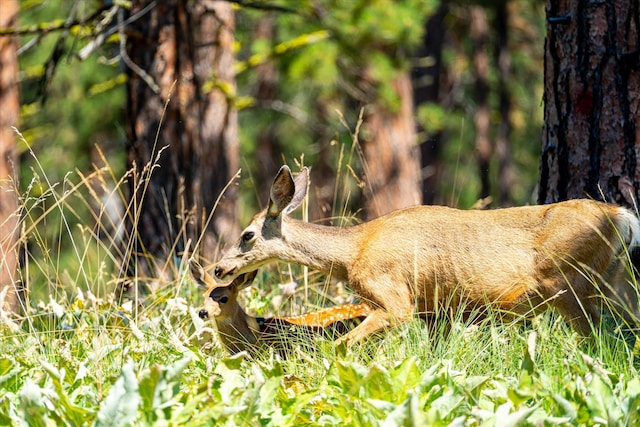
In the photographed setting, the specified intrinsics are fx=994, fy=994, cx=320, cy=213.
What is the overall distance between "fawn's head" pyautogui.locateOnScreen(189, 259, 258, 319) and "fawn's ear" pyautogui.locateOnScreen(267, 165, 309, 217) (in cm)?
40

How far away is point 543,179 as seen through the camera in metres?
6.29

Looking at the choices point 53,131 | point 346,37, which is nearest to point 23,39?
point 53,131

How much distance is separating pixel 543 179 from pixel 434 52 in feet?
48.4

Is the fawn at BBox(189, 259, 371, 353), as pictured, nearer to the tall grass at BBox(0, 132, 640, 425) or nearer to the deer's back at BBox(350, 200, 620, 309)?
the tall grass at BBox(0, 132, 640, 425)

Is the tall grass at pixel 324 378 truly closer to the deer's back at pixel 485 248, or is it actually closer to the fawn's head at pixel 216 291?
the fawn's head at pixel 216 291

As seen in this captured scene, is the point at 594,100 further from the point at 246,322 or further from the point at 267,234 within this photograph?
the point at 246,322

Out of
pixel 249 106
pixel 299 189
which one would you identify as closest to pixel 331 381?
pixel 299 189

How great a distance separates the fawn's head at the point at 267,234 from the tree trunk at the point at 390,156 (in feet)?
27.0

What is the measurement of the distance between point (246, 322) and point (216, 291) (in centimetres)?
24

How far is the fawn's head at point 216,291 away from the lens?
548cm

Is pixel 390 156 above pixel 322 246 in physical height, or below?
below

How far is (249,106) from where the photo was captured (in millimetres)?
11680

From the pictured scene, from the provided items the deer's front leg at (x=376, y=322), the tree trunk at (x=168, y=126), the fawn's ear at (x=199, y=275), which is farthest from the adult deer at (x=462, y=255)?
the tree trunk at (x=168, y=126)

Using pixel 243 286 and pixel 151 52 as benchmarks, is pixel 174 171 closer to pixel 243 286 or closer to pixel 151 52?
pixel 151 52
